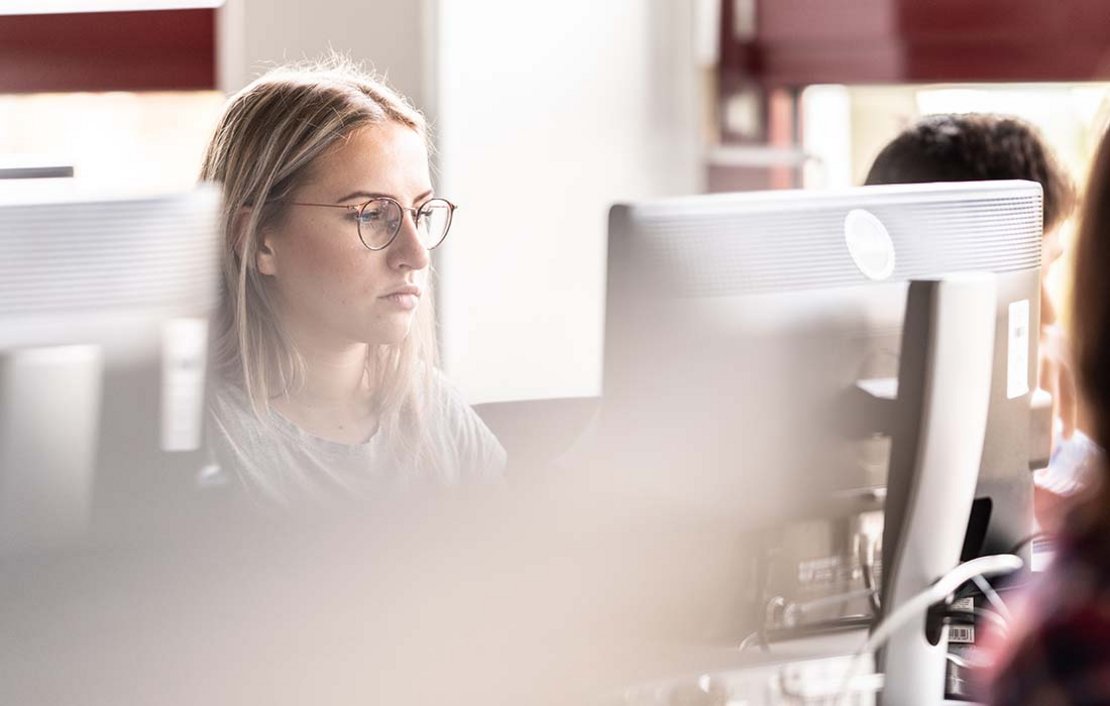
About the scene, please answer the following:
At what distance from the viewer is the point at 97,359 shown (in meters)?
1.11

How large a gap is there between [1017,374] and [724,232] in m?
0.39

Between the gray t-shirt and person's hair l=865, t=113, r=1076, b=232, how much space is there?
72cm

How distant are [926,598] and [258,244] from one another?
2.66 feet

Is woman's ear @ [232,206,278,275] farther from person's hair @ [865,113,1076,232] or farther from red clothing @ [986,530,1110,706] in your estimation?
red clothing @ [986,530,1110,706]

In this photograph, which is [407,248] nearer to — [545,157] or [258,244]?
[258,244]

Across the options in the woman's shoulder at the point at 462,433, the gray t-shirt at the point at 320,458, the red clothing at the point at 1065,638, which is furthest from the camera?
the woman's shoulder at the point at 462,433

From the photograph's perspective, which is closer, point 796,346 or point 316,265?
point 796,346

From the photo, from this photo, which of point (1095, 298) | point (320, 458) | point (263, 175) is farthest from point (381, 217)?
point (1095, 298)

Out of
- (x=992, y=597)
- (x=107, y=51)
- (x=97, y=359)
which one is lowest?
(x=992, y=597)

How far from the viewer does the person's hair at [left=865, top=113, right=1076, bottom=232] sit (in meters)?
1.99

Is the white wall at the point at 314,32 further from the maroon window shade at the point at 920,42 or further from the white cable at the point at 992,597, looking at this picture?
the white cable at the point at 992,597

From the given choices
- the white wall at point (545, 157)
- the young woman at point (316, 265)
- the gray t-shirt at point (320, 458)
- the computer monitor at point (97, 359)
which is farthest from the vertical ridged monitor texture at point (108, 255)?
the white wall at point (545, 157)

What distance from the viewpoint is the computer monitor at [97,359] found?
1.08 meters

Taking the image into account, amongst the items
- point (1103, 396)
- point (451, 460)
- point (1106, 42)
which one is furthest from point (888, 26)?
point (1103, 396)
